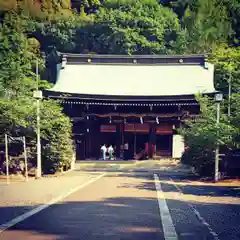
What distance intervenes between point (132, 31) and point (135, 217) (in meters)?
41.8

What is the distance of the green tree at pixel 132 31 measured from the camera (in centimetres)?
4697

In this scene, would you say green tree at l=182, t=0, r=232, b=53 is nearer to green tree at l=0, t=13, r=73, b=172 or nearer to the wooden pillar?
green tree at l=0, t=13, r=73, b=172

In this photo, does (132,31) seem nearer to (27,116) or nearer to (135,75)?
(135,75)

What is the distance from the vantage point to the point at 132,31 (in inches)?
1874

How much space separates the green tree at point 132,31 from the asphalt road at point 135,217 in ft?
121

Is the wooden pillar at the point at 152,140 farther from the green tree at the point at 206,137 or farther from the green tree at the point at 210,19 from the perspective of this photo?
the green tree at the point at 210,19

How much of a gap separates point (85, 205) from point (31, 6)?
5633 mm

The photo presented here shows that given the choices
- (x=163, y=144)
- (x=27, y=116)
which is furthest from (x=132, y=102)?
(x=27, y=116)

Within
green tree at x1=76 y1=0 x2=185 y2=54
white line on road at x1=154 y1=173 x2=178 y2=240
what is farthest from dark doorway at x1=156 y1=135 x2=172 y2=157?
green tree at x1=76 y1=0 x2=185 y2=54

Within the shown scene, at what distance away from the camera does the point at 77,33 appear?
162 feet

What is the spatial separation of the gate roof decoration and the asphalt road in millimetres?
17380

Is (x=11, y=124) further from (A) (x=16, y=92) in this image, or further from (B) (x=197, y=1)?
(B) (x=197, y=1)

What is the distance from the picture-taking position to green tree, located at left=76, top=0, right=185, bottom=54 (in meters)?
47.0

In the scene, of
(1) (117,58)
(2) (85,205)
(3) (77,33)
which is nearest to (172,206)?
(2) (85,205)
